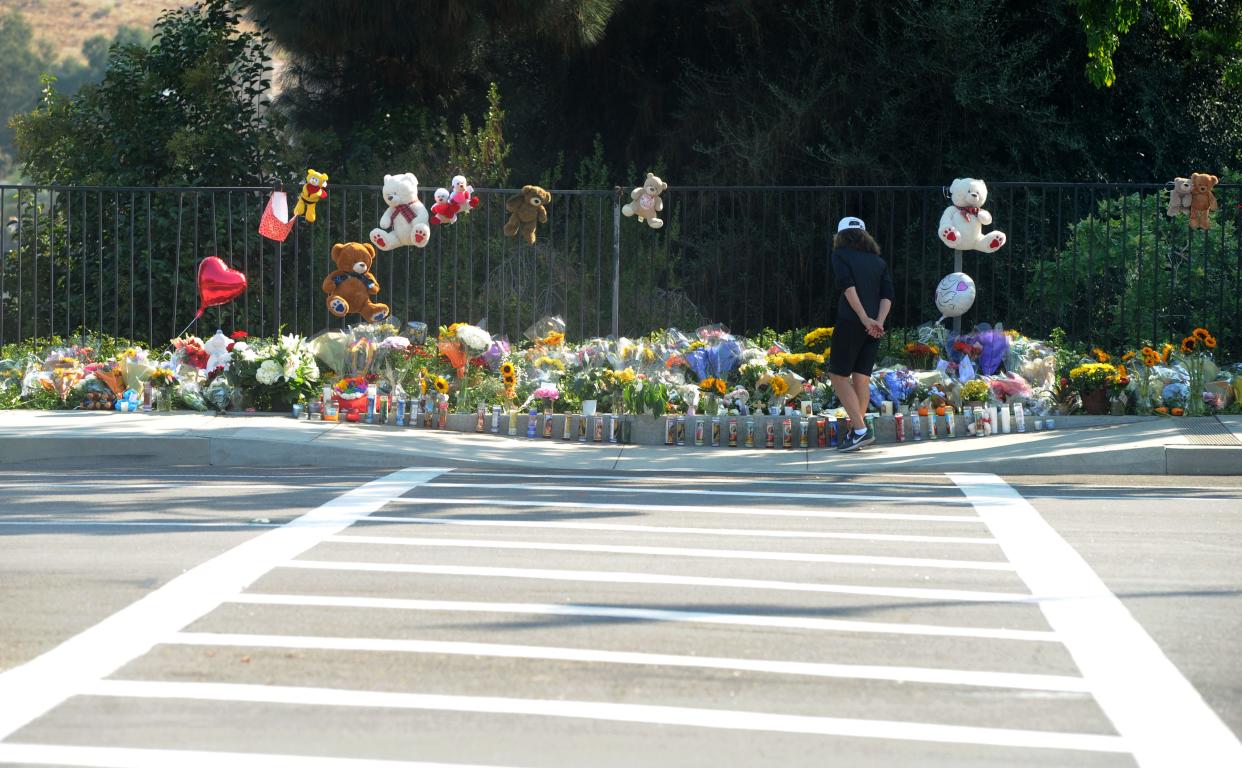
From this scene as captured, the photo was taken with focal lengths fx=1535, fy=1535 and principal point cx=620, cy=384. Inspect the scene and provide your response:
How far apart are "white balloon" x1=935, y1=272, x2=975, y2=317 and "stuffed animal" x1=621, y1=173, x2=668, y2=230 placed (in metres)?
2.79

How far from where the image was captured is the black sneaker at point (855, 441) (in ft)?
39.8

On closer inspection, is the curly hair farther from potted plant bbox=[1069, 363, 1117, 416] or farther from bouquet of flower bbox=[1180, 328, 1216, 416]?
bouquet of flower bbox=[1180, 328, 1216, 416]

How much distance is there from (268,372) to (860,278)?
16.7 feet

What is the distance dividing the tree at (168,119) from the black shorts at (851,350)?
9.54 m

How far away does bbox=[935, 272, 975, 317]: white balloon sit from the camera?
1406 centimetres

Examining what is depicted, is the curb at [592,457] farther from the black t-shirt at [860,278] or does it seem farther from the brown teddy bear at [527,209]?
the brown teddy bear at [527,209]

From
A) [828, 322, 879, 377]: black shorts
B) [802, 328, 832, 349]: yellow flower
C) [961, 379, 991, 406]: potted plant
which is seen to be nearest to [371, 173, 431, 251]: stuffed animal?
[802, 328, 832, 349]: yellow flower

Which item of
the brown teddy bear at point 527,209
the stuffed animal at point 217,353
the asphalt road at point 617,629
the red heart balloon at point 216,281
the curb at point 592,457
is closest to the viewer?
the asphalt road at point 617,629

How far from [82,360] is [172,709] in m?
10.0

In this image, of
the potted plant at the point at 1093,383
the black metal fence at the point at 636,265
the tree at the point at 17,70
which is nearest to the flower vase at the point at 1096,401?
the potted plant at the point at 1093,383

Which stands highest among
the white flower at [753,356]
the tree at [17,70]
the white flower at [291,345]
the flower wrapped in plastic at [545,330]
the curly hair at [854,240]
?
the tree at [17,70]

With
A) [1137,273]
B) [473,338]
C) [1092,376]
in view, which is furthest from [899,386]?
[1137,273]

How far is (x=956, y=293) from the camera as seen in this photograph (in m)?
14.1

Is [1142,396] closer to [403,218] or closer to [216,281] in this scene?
[403,218]
